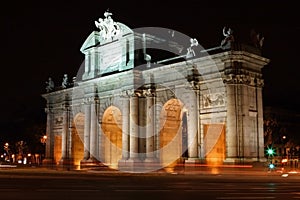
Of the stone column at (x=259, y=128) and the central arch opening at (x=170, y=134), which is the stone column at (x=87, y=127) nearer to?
the central arch opening at (x=170, y=134)

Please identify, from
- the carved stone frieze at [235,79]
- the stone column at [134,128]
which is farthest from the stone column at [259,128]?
the stone column at [134,128]

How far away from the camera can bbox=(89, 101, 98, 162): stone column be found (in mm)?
61281

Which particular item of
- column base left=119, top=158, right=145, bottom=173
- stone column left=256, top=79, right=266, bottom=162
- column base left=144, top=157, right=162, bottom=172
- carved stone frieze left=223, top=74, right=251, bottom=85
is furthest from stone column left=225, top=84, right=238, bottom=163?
column base left=119, top=158, right=145, bottom=173

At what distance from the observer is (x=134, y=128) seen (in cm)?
5450

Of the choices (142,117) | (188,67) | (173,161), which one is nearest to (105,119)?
(142,117)

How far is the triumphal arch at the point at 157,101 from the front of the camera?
4631 cm

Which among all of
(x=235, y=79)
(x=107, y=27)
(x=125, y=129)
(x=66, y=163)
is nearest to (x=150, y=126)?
(x=125, y=129)

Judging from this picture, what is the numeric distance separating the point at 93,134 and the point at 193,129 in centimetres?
1830

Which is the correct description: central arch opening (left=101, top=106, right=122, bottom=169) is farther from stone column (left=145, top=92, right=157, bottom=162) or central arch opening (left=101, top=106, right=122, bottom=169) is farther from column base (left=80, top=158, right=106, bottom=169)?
stone column (left=145, top=92, right=157, bottom=162)

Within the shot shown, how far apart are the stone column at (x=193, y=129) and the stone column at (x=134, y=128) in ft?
26.7

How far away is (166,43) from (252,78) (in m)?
15.5

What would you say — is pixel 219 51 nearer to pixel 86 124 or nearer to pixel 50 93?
pixel 86 124

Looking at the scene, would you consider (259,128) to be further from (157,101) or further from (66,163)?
(66,163)

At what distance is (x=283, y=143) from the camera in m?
88.6
